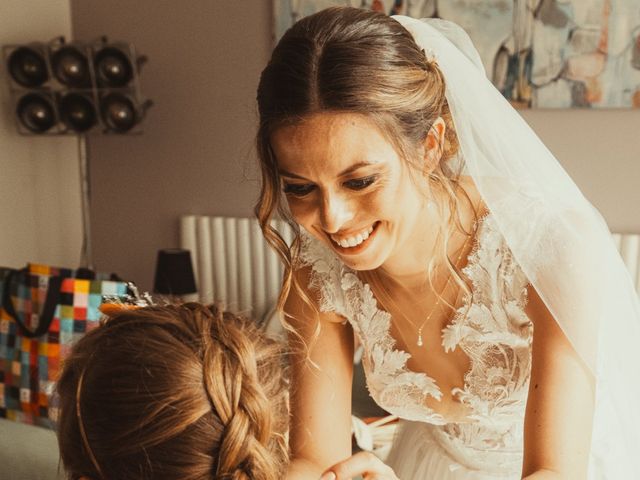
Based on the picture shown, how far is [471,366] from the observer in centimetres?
118

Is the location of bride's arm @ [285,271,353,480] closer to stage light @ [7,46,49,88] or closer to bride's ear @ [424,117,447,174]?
bride's ear @ [424,117,447,174]

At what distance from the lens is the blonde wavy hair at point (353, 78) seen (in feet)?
2.99

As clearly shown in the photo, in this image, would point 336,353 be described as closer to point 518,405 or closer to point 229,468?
point 518,405

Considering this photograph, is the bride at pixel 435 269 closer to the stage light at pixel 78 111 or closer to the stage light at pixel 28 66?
the stage light at pixel 78 111

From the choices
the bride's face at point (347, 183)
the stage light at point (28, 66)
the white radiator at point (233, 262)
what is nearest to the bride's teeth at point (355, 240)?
the bride's face at point (347, 183)

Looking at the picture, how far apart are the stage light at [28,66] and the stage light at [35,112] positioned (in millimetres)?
58

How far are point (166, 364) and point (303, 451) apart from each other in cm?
53

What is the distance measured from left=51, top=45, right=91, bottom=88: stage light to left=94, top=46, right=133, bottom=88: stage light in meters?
0.06

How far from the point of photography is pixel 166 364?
652 mm

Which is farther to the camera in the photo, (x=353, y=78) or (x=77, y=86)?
(x=77, y=86)

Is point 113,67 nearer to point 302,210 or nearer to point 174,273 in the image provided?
point 174,273

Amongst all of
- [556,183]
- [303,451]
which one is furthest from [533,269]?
[303,451]

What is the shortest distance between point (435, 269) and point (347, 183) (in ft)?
1.05

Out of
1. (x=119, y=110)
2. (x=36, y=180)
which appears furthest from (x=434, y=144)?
(x=36, y=180)
